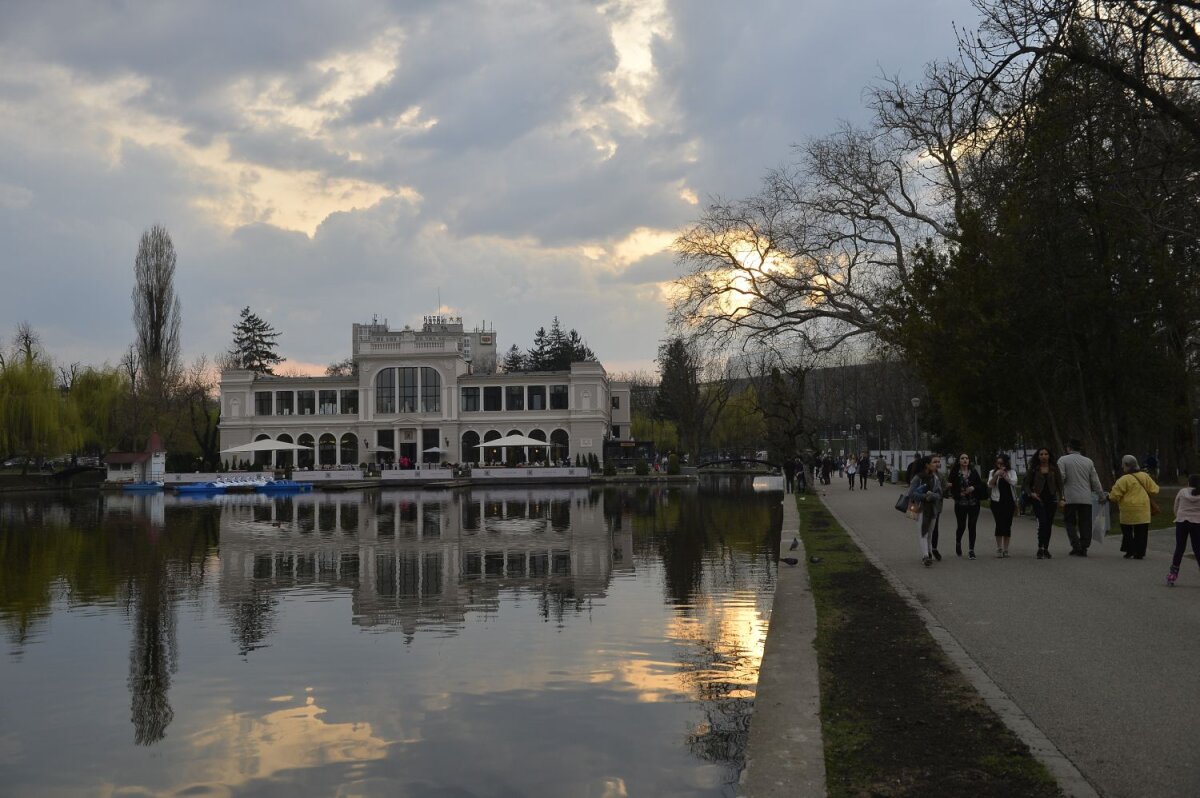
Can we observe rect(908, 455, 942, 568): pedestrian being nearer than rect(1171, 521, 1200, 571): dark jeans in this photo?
No

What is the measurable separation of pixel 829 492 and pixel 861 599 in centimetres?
2902

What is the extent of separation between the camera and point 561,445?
79750 mm

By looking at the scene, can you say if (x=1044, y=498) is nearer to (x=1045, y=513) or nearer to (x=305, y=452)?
(x=1045, y=513)

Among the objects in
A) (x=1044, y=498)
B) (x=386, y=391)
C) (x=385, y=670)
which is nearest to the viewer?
(x=385, y=670)

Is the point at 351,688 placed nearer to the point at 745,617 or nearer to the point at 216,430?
the point at 745,617

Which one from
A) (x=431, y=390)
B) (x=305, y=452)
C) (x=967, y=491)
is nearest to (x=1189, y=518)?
(x=967, y=491)

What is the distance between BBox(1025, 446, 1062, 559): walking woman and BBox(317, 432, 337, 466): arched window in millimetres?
71051

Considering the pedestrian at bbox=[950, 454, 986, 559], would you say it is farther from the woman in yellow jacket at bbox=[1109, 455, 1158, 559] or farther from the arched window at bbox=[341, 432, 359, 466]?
the arched window at bbox=[341, 432, 359, 466]

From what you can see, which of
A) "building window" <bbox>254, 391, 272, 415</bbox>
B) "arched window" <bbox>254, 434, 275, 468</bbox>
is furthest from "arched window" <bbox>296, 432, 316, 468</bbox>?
"building window" <bbox>254, 391, 272, 415</bbox>

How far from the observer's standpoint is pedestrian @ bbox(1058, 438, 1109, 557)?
15.0m

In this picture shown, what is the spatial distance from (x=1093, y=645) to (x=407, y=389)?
7440cm

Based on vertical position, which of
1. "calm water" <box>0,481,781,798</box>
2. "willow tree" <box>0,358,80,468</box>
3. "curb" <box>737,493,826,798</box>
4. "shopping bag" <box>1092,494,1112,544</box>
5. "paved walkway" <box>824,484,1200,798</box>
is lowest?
"calm water" <box>0,481,781,798</box>

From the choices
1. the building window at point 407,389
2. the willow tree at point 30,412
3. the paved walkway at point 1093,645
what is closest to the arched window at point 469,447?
the building window at point 407,389

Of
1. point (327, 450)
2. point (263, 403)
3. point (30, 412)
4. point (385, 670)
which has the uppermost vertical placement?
point (263, 403)
